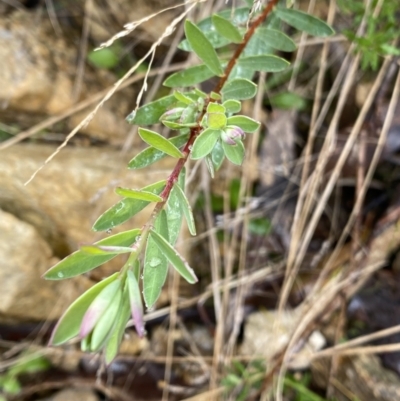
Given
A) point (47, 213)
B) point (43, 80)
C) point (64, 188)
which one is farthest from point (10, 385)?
point (43, 80)

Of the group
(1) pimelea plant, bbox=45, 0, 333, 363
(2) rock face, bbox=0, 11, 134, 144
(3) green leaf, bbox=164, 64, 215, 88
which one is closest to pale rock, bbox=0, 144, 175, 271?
(2) rock face, bbox=0, 11, 134, 144

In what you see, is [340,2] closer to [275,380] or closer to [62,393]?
[275,380]

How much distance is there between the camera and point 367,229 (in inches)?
61.3

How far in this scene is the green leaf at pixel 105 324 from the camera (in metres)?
0.64

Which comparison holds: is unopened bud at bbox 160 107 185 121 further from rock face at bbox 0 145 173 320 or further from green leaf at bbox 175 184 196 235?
rock face at bbox 0 145 173 320

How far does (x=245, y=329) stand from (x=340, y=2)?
1209 millimetres

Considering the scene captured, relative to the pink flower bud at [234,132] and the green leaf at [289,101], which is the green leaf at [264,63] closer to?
the pink flower bud at [234,132]

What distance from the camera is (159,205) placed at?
75 cm

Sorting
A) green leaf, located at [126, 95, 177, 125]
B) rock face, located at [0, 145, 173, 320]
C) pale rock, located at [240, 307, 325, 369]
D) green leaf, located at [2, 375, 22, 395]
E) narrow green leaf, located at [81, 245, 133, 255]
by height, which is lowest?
green leaf, located at [2, 375, 22, 395]

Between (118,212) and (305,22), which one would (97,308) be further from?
(305,22)

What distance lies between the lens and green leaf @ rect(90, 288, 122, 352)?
637mm

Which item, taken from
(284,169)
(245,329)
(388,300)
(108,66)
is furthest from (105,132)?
(388,300)

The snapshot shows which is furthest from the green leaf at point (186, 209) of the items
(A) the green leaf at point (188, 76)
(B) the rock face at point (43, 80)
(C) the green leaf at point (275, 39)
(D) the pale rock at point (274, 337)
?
(B) the rock face at point (43, 80)

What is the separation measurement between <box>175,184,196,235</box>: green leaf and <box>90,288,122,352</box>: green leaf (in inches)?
6.0
